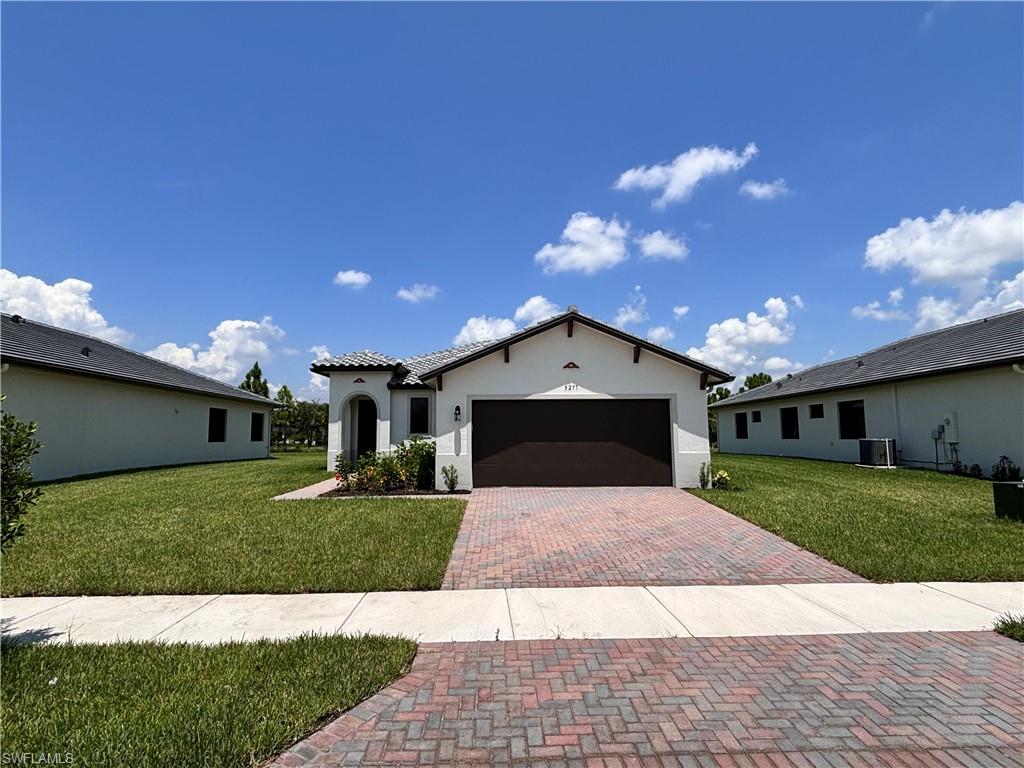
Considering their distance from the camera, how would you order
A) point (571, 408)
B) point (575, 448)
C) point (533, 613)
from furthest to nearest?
point (571, 408) → point (575, 448) → point (533, 613)

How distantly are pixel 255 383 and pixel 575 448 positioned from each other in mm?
32807

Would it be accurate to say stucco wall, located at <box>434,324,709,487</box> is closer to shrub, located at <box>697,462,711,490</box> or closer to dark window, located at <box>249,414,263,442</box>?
shrub, located at <box>697,462,711,490</box>

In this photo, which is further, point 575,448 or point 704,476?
point 575,448

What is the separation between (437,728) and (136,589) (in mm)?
4679

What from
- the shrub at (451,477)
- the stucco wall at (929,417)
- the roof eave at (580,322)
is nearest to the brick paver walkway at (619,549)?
the shrub at (451,477)

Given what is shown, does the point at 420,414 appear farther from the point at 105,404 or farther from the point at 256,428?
the point at 256,428

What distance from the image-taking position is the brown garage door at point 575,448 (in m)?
14.3

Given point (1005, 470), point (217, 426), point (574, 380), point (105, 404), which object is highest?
point (574, 380)

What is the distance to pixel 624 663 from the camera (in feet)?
13.7

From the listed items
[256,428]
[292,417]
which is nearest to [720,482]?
[256,428]

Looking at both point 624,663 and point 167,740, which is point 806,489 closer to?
point 624,663

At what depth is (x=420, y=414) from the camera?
1981cm

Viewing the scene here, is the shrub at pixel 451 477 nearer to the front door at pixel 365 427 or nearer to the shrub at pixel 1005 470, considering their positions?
the front door at pixel 365 427

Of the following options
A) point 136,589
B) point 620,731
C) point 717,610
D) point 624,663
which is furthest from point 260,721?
point 717,610
